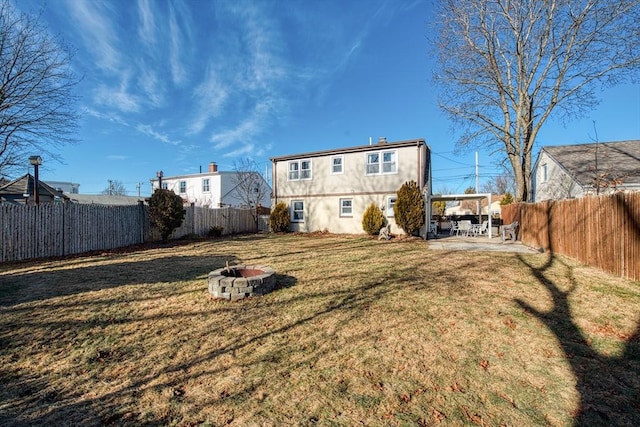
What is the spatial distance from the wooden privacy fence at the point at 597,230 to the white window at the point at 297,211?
12454 millimetres

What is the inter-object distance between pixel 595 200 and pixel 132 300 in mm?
10770

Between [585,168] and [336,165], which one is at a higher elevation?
[336,165]

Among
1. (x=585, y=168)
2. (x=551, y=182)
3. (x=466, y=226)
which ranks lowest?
(x=466, y=226)

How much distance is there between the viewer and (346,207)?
17.3 metres

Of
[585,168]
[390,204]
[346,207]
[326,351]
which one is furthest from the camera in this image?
[346,207]

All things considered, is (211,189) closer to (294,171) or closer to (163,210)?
(294,171)

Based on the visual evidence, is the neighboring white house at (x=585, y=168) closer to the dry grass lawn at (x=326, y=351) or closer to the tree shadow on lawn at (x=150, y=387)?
the dry grass lawn at (x=326, y=351)

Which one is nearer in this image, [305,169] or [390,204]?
[390,204]

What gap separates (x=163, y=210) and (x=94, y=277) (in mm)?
6991

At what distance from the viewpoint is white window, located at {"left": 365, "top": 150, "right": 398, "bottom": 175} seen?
16.0 meters

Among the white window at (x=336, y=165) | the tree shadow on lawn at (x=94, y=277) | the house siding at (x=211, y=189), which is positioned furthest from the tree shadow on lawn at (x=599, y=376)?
the house siding at (x=211, y=189)

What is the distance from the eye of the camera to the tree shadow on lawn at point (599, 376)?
2523 millimetres

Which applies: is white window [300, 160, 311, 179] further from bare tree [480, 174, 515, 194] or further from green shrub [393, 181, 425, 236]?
bare tree [480, 174, 515, 194]

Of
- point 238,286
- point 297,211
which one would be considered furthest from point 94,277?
point 297,211
